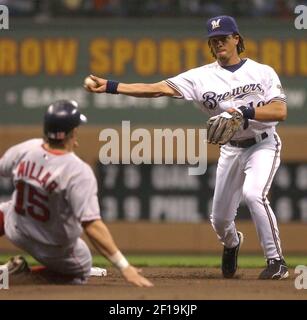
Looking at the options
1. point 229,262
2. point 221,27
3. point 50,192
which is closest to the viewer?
point 50,192

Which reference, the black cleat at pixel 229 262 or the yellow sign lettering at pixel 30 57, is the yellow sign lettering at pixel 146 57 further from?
the black cleat at pixel 229 262

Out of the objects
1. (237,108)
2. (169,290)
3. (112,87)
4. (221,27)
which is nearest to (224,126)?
(237,108)

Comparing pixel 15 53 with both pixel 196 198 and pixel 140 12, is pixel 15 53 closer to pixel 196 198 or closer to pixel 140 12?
pixel 140 12

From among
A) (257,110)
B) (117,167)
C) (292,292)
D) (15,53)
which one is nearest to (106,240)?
(292,292)

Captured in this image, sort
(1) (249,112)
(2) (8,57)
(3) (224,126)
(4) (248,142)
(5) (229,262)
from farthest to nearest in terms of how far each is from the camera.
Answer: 1. (2) (8,57)
2. (5) (229,262)
3. (4) (248,142)
4. (3) (224,126)
5. (1) (249,112)

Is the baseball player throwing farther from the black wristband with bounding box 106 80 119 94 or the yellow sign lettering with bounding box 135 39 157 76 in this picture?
the yellow sign lettering with bounding box 135 39 157 76

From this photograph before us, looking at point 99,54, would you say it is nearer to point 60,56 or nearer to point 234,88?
point 60,56

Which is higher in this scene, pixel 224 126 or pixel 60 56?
pixel 60 56

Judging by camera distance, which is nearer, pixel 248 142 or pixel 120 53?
pixel 248 142
